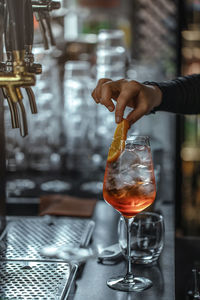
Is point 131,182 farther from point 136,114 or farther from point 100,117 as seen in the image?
point 100,117

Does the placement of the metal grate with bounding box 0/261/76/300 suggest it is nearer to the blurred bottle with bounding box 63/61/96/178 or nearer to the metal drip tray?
the metal drip tray

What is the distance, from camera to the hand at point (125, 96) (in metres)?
1.12

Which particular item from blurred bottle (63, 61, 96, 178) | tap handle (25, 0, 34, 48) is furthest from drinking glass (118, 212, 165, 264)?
blurred bottle (63, 61, 96, 178)

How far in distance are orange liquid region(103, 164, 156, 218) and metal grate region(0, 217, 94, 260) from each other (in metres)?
0.28

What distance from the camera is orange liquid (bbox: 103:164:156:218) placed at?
0.96 meters

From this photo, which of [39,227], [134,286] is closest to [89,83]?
[39,227]

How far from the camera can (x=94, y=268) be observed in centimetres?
108

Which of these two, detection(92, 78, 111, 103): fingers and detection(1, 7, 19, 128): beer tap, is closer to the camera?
detection(1, 7, 19, 128): beer tap

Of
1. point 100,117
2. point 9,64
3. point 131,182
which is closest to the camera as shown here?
point 131,182

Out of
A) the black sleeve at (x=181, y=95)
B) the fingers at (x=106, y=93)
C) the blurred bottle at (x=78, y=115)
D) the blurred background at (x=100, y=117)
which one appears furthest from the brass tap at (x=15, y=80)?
the blurred bottle at (x=78, y=115)

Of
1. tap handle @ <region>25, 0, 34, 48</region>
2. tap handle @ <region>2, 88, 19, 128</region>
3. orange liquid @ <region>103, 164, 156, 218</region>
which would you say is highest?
tap handle @ <region>25, 0, 34, 48</region>

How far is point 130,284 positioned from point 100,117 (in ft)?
6.62

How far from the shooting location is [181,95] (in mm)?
1588

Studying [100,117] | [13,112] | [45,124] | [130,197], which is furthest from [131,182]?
[45,124]
